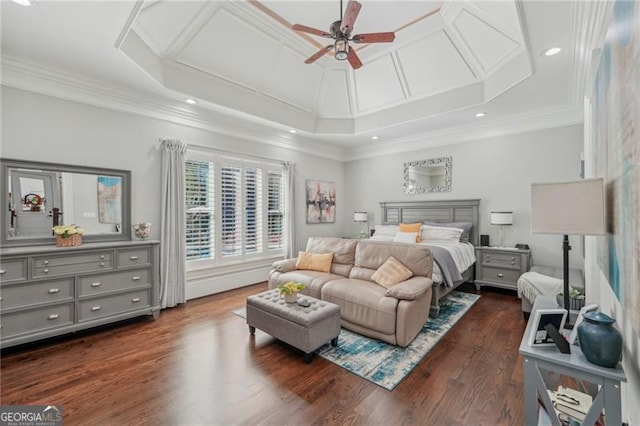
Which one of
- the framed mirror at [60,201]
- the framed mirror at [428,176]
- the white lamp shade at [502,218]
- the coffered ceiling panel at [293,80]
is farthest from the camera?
the framed mirror at [428,176]

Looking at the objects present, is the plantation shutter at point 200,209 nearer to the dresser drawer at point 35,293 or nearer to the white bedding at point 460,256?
the dresser drawer at point 35,293

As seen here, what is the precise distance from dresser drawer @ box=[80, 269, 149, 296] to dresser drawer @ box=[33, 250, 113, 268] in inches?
7.6

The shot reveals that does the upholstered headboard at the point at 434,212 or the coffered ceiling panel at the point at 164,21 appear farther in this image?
the upholstered headboard at the point at 434,212

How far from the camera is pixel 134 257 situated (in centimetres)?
343

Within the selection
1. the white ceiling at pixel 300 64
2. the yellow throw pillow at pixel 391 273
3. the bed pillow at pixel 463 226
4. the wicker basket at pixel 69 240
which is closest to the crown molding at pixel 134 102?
the white ceiling at pixel 300 64

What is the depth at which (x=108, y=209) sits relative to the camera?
3566mm

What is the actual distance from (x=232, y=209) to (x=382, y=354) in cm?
349

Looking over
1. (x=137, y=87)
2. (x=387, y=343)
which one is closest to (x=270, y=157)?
(x=137, y=87)

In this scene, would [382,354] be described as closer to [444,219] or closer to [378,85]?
[444,219]

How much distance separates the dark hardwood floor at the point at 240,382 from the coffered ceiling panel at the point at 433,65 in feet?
11.9

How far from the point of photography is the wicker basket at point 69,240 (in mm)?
3031

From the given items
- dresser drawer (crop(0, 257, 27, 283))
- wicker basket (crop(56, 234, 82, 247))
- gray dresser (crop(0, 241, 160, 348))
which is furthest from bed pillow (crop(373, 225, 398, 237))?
dresser drawer (crop(0, 257, 27, 283))

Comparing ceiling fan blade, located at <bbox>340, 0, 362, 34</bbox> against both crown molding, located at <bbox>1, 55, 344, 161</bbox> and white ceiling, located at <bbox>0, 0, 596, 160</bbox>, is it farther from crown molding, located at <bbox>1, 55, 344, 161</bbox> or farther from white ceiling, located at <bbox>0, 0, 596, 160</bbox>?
crown molding, located at <bbox>1, 55, 344, 161</bbox>

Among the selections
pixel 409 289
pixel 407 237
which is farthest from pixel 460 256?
pixel 409 289
